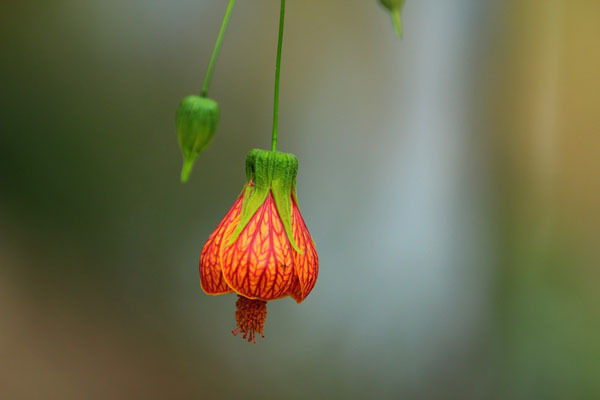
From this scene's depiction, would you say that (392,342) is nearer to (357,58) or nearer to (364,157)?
(364,157)

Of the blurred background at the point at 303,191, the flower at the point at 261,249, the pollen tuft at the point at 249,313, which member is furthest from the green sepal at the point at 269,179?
the blurred background at the point at 303,191

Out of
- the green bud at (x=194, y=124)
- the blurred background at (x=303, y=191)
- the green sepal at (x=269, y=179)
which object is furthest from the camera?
the blurred background at (x=303, y=191)

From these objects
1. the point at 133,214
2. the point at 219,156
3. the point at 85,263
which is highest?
the point at 219,156

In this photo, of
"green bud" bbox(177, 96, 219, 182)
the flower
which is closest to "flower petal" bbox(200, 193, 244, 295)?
the flower

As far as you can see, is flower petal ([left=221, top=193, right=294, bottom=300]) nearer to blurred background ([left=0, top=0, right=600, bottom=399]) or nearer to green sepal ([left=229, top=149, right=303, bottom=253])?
green sepal ([left=229, top=149, right=303, bottom=253])

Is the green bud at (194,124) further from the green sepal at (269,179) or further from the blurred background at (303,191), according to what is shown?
the blurred background at (303,191)

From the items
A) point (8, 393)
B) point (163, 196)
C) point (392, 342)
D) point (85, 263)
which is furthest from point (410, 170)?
point (8, 393)

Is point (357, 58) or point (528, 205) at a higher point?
point (357, 58)
